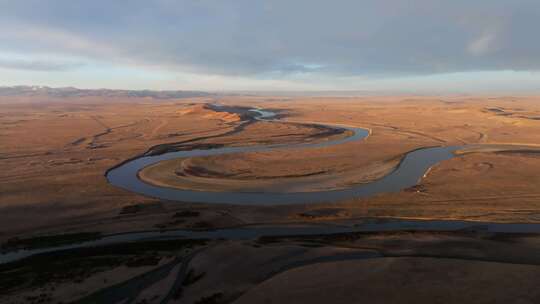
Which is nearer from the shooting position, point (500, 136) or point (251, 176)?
point (251, 176)

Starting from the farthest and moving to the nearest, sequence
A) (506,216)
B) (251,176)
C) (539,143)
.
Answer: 1. (539,143)
2. (251,176)
3. (506,216)

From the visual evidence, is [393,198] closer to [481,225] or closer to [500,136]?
[481,225]

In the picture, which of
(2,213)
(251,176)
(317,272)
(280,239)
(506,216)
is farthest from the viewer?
(251,176)

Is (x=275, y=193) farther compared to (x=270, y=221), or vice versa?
(x=275, y=193)

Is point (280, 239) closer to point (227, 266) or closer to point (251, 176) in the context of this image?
point (227, 266)

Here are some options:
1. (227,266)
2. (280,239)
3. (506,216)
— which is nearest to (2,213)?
(227,266)

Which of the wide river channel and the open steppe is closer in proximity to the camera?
the open steppe

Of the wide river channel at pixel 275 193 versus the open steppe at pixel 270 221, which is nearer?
the open steppe at pixel 270 221

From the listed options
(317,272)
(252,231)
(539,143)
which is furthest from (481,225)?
(539,143)

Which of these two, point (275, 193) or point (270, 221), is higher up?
point (275, 193)

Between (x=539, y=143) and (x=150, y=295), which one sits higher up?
(x=539, y=143)
